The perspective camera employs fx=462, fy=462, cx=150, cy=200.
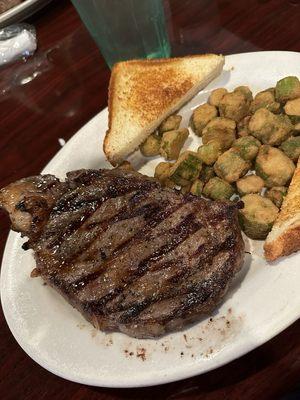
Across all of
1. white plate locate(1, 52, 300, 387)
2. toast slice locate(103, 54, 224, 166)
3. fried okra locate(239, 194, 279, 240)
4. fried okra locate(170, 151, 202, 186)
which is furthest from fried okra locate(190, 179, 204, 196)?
toast slice locate(103, 54, 224, 166)

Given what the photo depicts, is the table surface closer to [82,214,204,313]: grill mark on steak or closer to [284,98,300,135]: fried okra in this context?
[82,214,204,313]: grill mark on steak

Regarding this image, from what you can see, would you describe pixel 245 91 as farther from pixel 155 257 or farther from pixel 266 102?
pixel 155 257

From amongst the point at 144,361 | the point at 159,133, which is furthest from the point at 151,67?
the point at 144,361

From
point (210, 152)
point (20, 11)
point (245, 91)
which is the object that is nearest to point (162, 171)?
point (210, 152)

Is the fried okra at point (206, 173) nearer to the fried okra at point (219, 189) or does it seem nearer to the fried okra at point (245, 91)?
the fried okra at point (219, 189)

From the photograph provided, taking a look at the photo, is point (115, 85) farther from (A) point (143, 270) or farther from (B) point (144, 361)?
(B) point (144, 361)
